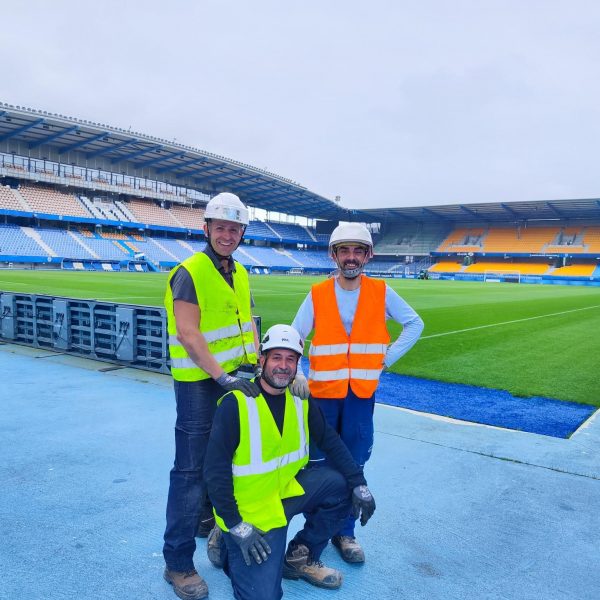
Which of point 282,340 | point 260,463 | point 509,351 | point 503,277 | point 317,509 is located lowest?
point 503,277

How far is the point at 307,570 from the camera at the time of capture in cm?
283

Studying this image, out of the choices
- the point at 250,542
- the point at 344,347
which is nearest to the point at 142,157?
the point at 344,347

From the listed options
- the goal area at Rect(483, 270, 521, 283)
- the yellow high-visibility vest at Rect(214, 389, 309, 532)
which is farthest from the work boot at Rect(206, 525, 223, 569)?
the goal area at Rect(483, 270, 521, 283)

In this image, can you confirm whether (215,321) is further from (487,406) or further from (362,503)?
(487,406)

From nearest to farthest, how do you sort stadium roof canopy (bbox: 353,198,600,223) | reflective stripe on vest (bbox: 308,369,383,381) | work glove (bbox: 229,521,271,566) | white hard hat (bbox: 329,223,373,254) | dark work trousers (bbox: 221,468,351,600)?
work glove (bbox: 229,521,271,566)
dark work trousers (bbox: 221,468,351,600)
white hard hat (bbox: 329,223,373,254)
reflective stripe on vest (bbox: 308,369,383,381)
stadium roof canopy (bbox: 353,198,600,223)

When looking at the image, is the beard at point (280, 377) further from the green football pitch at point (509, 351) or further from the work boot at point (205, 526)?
the green football pitch at point (509, 351)

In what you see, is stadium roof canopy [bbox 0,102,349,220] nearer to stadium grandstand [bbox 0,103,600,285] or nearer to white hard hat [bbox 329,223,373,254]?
stadium grandstand [bbox 0,103,600,285]

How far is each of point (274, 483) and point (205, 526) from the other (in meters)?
0.96

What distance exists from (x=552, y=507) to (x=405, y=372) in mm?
4658

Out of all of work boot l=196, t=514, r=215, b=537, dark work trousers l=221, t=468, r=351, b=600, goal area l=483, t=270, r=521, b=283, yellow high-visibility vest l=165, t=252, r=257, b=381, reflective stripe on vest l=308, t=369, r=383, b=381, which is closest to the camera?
dark work trousers l=221, t=468, r=351, b=600

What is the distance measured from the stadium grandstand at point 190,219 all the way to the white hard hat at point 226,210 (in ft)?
154

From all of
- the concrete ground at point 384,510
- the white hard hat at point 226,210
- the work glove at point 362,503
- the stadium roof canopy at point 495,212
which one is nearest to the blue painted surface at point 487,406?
the concrete ground at point 384,510

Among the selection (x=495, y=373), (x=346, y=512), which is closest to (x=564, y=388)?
(x=495, y=373)

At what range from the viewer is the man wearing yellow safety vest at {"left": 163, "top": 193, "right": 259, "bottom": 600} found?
108 inches
